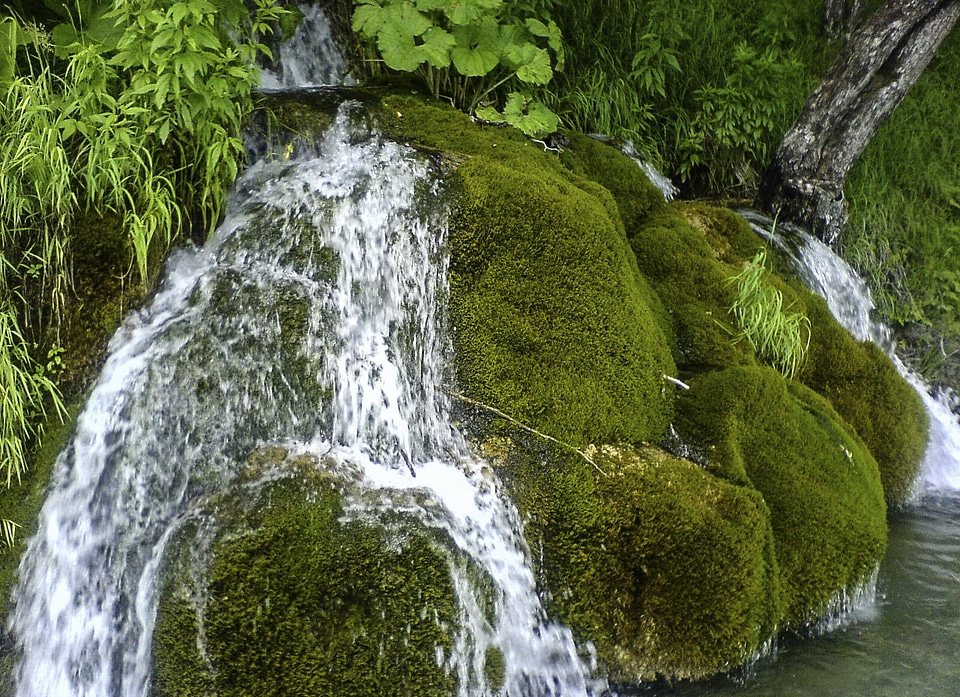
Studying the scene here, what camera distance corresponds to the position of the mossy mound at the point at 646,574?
3270mm

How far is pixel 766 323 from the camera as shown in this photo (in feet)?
14.6

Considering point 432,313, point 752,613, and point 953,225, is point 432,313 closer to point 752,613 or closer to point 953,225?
point 752,613

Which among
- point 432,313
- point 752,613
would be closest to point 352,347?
point 432,313

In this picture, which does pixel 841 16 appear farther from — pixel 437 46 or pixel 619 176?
pixel 437 46

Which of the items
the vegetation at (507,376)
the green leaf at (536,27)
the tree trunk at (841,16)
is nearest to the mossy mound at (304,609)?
the vegetation at (507,376)

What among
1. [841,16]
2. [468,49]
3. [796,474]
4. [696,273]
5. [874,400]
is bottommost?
[796,474]

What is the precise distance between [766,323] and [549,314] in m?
1.41

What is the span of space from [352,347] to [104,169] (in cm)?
138

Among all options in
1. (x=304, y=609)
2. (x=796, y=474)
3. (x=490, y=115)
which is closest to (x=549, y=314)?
(x=796, y=474)

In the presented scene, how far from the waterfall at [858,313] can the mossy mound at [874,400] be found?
308 mm

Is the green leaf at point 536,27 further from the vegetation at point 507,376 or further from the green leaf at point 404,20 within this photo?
the green leaf at point 404,20

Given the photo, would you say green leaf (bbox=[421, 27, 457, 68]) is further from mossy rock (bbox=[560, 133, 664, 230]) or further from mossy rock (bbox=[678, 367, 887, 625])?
mossy rock (bbox=[678, 367, 887, 625])

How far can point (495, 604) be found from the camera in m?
3.19

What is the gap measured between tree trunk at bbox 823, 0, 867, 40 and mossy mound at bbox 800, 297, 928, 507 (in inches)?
118
